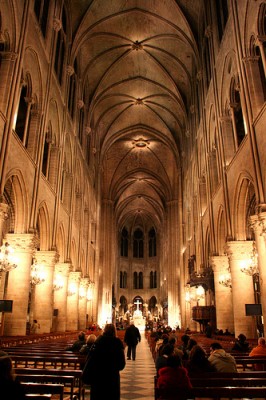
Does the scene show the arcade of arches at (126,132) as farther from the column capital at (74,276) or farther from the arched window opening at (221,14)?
the arched window opening at (221,14)

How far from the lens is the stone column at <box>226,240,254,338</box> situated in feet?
47.9

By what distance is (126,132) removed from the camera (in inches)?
1529

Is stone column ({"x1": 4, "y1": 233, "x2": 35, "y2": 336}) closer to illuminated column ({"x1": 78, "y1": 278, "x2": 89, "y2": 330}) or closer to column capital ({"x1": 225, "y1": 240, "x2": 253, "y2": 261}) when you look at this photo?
column capital ({"x1": 225, "y1": 240, "x2": 253, "y2": 261})

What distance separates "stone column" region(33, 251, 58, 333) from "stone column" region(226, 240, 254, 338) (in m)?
8.49

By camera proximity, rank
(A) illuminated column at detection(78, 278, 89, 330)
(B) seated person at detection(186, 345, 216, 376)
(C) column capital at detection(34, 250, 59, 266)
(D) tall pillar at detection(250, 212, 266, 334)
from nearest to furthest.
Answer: (B) seated person at detection(186, 345, 216, 376) → (D) tall pillar at detection(250, 212, 266, 334) → (C) column capital at detection(34, 250, 59, 266) → (A) illuminated column at detection(78, 278, 89, 330)

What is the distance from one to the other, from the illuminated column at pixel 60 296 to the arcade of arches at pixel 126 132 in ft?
0.19

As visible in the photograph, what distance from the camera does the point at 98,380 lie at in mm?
4496

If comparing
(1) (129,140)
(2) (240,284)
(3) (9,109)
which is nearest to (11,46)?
(3) (9,109)

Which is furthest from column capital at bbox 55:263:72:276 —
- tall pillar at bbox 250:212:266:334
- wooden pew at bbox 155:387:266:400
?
wooden pew at bbox 155:387:266:400

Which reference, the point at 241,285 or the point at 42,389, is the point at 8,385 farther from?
the point at 241,285

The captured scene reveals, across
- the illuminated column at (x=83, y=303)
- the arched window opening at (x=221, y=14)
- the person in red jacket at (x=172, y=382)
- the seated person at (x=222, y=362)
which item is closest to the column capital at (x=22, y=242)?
the seated person at (x=222, y=362)

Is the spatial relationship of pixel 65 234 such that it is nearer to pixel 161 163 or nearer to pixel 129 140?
pixel 129 140

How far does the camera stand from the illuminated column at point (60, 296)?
21.0 metres

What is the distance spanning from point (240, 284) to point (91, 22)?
19.5m
